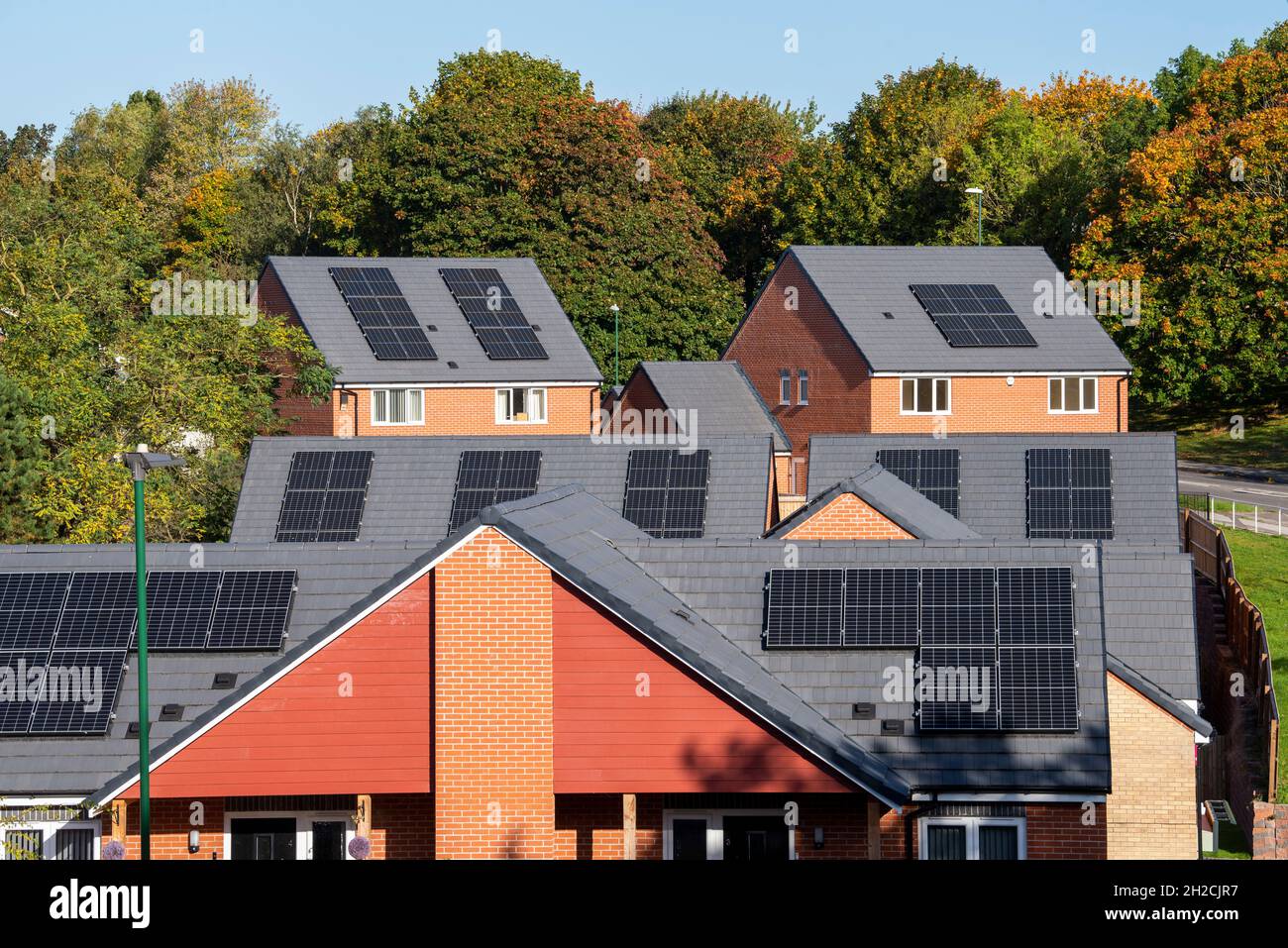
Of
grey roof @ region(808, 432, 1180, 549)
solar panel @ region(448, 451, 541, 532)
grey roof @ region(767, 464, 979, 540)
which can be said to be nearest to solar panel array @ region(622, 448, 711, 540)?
solar panel @ region(448, 451, 541, 532)

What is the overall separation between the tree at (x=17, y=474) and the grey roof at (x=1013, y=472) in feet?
56.9

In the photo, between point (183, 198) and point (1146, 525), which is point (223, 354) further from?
point (183, 198)

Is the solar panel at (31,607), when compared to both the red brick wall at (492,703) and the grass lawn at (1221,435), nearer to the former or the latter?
the red brick wall at (492,703)

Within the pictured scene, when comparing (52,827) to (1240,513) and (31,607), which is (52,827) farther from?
(1240,513)

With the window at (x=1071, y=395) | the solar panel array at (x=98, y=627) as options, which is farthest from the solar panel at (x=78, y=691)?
the window at (x=1071, y=395)

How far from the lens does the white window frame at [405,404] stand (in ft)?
185

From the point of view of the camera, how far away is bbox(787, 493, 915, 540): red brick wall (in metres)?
29.4

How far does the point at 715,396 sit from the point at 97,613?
37481 mm

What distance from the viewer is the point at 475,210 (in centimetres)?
8162

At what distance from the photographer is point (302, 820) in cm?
2167

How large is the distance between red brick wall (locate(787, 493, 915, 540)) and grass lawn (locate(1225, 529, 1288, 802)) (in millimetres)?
9506

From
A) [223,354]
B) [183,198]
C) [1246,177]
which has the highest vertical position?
[183,198]
